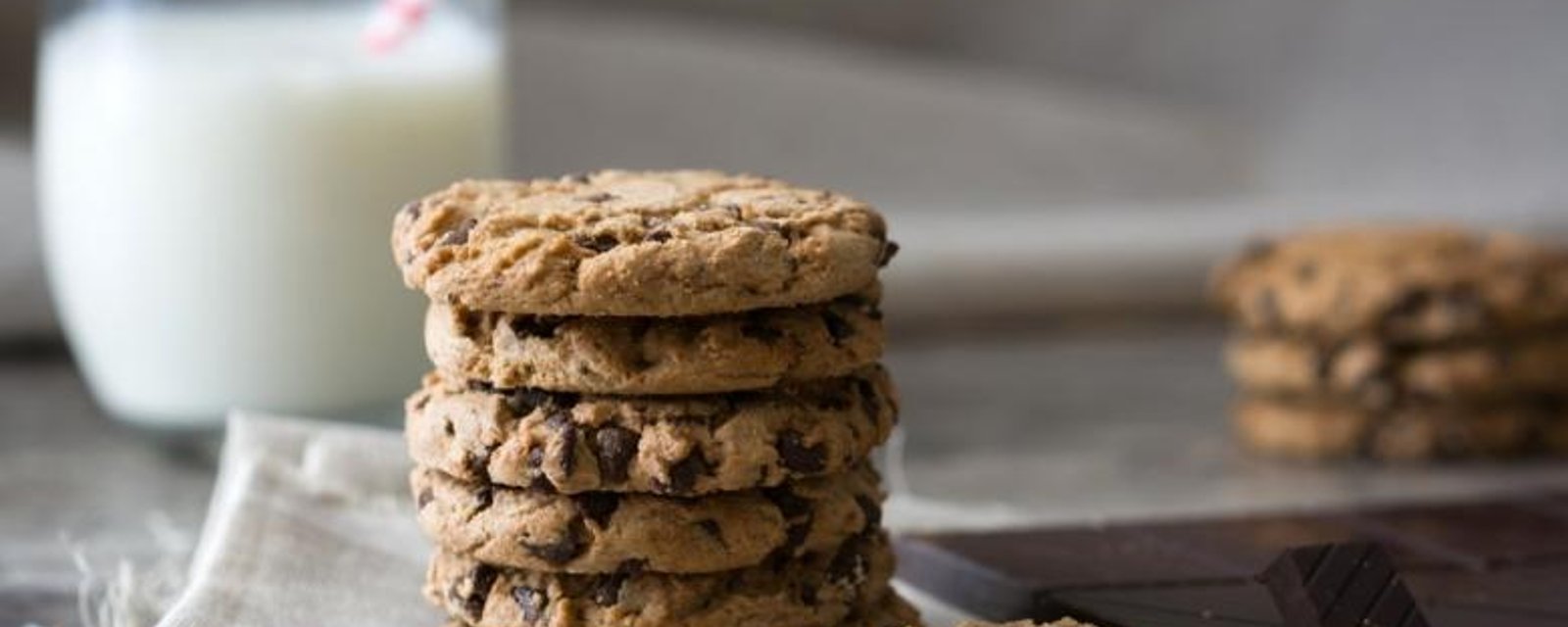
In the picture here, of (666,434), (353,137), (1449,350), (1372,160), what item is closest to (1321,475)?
(1449,350)

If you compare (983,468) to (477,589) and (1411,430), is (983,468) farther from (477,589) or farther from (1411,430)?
(477,589)

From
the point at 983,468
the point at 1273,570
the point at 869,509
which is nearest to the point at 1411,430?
the point at 983,468

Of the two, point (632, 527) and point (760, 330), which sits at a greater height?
point (760, 330)

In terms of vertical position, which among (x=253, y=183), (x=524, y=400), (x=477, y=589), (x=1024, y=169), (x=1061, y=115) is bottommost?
(x=477, y=589)

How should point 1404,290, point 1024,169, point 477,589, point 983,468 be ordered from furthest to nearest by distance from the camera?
1. point 1024,169
2. point 983,468
3. point 1404,290
4. point 477,589

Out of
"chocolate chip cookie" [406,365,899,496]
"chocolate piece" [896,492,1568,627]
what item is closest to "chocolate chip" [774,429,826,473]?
"chocolate chip cookie" [406,365,899,496]

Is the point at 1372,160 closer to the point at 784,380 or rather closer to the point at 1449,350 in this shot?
the point at 1449,350
